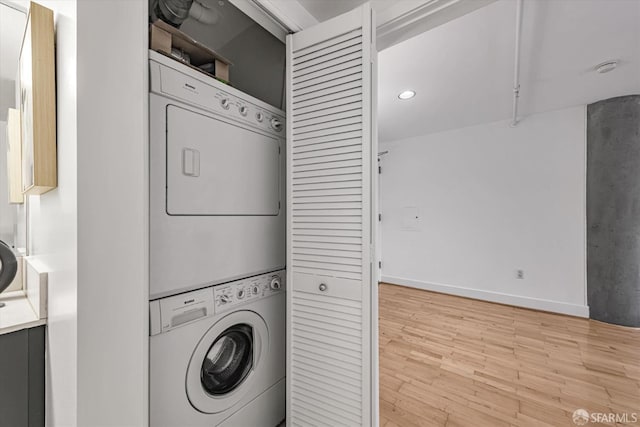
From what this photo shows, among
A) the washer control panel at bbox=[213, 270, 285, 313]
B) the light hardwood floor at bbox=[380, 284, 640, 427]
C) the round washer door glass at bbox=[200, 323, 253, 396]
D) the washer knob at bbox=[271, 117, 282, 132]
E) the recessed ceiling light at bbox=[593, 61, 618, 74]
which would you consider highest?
the recessed ceiling light at bbox=[593, 61, 618, 74]

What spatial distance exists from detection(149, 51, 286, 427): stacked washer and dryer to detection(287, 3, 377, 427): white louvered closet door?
5.4 inches

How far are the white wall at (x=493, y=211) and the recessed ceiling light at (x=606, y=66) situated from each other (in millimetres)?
969

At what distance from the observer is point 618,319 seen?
9.25 feet

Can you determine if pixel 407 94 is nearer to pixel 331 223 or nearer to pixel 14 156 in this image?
pixel 331 223

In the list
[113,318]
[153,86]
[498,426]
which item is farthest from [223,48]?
[498,426]

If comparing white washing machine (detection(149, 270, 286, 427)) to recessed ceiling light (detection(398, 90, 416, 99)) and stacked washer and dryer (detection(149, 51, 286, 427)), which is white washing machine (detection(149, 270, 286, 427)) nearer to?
stacked washer and dryer (detection(149, 51, 286, 427))

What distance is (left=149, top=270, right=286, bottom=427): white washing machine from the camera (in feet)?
3.26

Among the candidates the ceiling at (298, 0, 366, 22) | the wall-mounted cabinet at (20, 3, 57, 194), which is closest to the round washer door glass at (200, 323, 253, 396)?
the wall-mounted cabinet at (20, 3, 57, 194)

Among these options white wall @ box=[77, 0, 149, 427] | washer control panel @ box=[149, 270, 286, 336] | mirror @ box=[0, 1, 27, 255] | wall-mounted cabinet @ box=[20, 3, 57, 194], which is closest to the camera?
white wall @ box=[77, 0, 149, 427]

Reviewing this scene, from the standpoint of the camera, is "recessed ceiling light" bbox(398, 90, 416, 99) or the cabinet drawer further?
"recessed ceiling light" bbox(398, 90, 416, 99)

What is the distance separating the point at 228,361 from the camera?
137 cm

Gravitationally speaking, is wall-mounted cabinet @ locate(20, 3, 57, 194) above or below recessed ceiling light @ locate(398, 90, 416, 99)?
below

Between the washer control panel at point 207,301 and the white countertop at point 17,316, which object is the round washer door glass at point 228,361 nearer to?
the washer control panel at point 207,301

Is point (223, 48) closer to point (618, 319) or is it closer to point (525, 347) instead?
point (525, 347)
